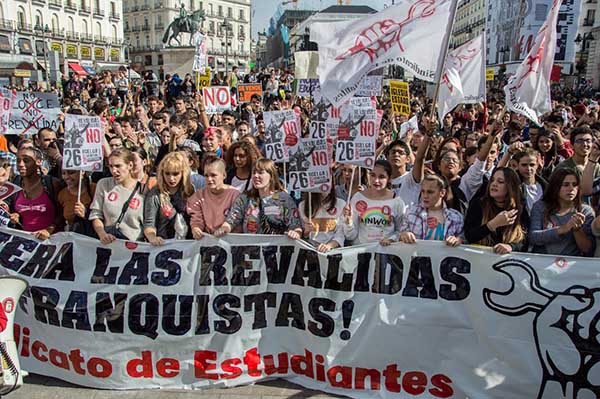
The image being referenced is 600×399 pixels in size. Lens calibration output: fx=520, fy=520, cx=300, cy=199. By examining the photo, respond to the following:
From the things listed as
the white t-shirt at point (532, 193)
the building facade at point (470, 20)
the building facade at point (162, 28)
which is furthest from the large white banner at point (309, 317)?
the building facade at point (470, 20)

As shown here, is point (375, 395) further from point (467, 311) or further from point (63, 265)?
point (63, 265)

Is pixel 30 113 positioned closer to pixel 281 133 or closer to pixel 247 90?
pixel 281 133

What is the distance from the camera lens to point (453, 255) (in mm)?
3861

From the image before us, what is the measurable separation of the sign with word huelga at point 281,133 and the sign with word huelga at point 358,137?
59 centimetres

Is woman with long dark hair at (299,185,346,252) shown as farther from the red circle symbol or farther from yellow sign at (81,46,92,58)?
yellow sign at (81,46,92,58)

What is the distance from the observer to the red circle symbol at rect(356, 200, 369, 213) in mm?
4230

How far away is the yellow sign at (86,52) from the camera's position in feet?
242

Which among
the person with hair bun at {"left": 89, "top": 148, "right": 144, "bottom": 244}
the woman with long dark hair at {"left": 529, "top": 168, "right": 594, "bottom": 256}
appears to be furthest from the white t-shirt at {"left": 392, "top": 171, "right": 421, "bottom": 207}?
the person with hair bun at {"left": 89, "top": 148, "right": 144, "bottom": 244}

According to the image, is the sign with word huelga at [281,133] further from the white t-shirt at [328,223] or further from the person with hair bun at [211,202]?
the white t-shirt at [328,223]

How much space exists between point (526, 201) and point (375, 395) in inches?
88.3

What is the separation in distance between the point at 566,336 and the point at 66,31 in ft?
260

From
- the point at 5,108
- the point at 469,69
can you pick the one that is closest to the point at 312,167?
the point at 469,69

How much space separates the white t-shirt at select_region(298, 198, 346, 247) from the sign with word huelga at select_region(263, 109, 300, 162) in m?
0.77

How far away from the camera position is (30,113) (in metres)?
7.77
